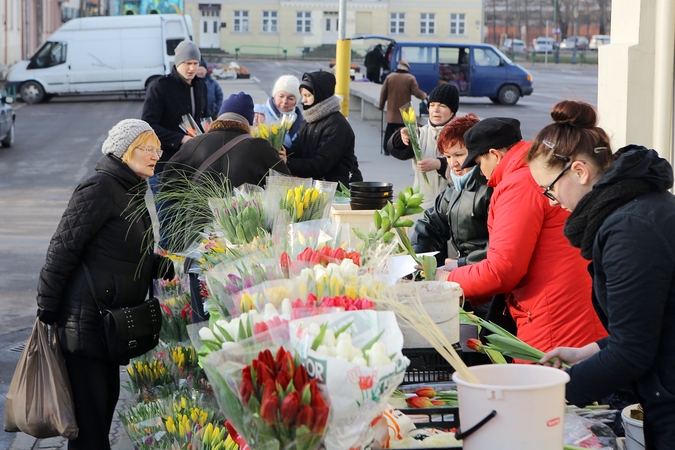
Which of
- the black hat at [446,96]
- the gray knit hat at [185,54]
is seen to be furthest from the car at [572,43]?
the black hat at [446,96]

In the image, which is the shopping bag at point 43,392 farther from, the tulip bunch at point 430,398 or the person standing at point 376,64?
the person standing at point 376,64

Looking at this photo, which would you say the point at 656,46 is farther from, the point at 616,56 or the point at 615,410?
the point at 615,410

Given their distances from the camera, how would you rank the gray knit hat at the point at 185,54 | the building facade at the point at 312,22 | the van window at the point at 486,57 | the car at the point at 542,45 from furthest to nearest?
the car at the point at 542,45 < the building facade at the point at 312,22 < the van window at the point at 486,57 < the gray knit hat at the point at 185,54

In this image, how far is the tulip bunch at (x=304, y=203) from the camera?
354cm

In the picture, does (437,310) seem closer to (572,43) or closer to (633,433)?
(633,433)

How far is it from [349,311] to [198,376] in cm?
234

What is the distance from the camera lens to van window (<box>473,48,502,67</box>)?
28188 millimetres

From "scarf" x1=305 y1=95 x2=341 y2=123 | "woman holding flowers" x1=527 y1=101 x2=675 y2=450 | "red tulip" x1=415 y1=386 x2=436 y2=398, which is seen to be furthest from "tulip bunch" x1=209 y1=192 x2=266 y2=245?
"scarf" x1=305 y1=95 x2=341 y2=123

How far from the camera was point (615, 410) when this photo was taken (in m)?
2.89

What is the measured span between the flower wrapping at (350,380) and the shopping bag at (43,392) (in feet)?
7.63

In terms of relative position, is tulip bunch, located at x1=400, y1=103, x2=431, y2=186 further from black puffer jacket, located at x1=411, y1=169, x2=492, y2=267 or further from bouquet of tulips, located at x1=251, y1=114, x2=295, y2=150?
black puffer jacket, located at x1=411, y1=169, x2=492, y2=267

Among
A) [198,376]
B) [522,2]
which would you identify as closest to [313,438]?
[198,376]

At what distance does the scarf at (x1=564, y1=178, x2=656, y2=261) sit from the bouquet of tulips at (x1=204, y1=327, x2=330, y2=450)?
0.99 meters

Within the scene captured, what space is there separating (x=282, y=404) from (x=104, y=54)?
27.4 meters
